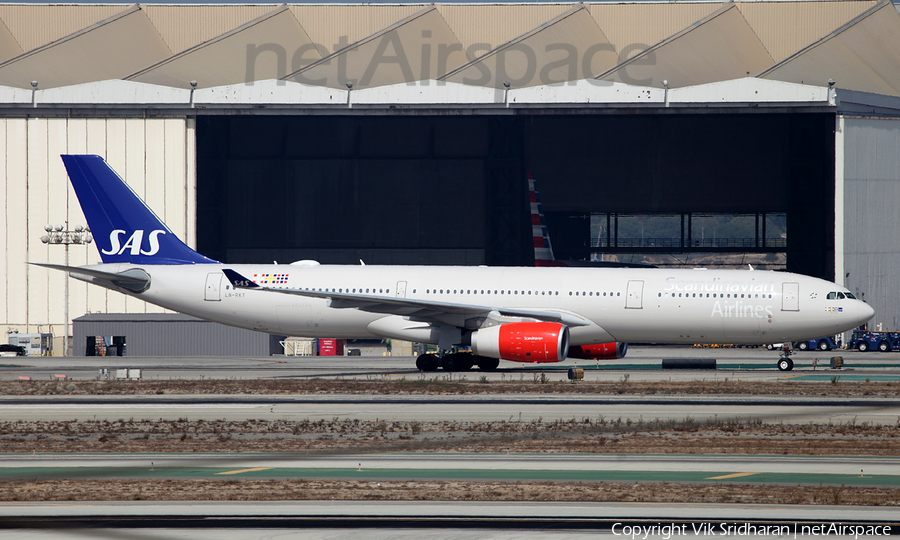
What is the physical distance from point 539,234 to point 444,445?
50.0 metres

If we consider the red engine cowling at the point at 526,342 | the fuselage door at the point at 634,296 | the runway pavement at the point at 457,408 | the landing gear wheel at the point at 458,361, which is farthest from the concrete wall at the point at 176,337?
the runway pavement at the point at 457,408

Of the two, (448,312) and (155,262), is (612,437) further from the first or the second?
(155,262)

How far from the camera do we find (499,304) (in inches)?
1452

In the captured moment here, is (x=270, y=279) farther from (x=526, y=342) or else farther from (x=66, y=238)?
(x=66, y=238)

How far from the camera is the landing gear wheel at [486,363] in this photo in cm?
3709

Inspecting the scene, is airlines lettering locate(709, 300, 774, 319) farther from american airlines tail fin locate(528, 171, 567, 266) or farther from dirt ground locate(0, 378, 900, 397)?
american airlines tail fin locate(528, 171, 567, 266)

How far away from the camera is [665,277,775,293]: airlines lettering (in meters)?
35.9

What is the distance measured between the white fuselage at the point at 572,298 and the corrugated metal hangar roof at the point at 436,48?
2335cm

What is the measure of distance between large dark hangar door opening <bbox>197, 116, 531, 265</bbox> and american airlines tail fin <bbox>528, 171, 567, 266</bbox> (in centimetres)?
645

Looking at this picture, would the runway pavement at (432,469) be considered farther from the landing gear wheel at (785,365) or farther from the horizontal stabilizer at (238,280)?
the horizontal stabilizer at (238,280)

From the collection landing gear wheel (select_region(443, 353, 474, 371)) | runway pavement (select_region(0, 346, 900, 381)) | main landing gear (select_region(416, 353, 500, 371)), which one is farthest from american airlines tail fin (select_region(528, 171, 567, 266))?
landing gear wheel (select_region(443, 353, 474, 371))

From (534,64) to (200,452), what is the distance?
1877 inches

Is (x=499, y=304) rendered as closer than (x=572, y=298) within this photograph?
No

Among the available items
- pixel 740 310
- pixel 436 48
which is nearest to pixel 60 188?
pixel 436 48
